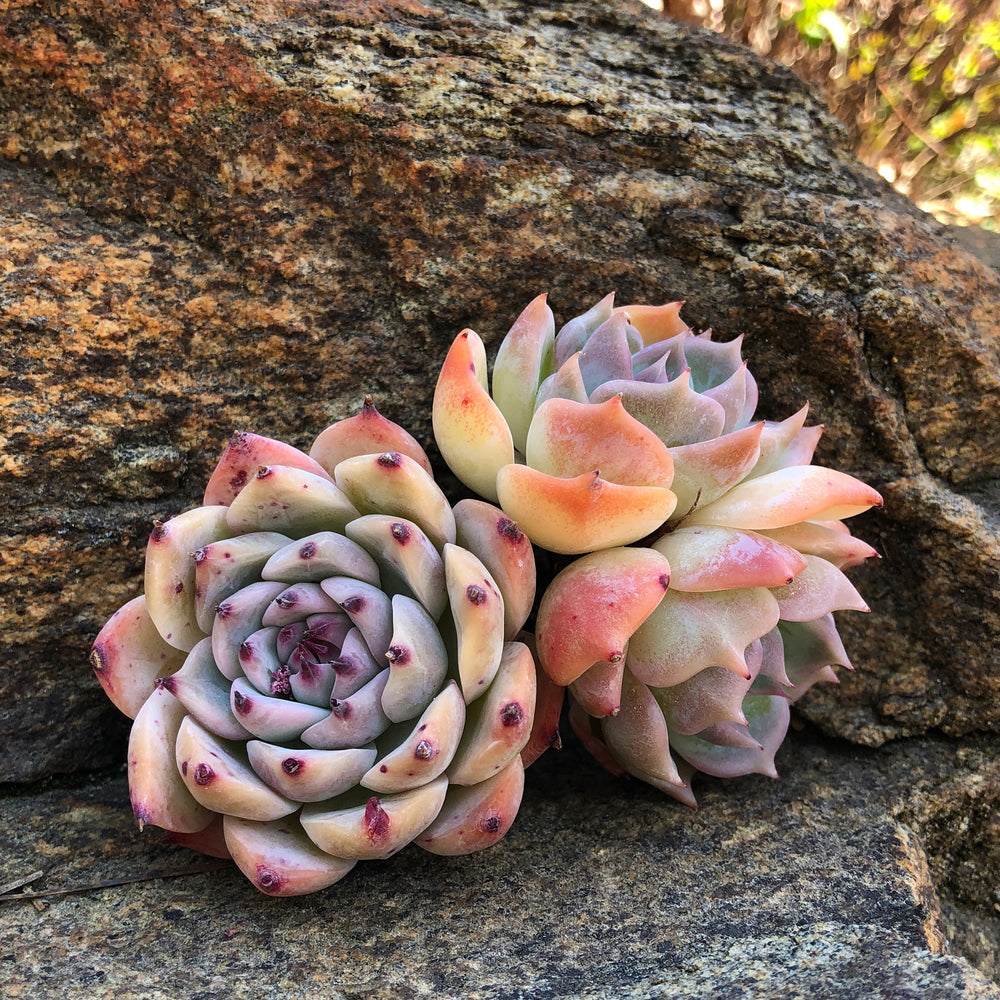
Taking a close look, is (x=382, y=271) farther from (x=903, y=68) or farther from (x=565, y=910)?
(x=903, y=68)

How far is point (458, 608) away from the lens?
845mm

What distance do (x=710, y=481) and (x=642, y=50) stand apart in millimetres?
816

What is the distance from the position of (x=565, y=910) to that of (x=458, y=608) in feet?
1.13

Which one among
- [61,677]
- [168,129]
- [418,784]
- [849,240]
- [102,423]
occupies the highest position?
[849,240]

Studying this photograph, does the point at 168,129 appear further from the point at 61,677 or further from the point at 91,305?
the point at 61,677

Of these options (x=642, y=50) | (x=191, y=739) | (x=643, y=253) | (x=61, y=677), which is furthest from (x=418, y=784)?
(x=642, y=50)

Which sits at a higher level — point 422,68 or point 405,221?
point 422,68

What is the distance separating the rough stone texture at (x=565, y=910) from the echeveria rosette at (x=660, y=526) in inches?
3.8

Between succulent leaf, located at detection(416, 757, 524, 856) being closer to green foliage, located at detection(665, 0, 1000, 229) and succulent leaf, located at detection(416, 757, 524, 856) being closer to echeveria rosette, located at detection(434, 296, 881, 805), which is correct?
echeveria rosette, located at detection(434, 296, 881, 805)

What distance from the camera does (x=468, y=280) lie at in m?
1.23

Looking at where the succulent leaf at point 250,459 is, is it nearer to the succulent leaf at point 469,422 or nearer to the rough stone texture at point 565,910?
the succulent leaf at point 469,422

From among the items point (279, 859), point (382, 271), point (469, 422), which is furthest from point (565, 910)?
point (382, 271)

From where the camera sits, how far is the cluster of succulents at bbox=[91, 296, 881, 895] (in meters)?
0.84

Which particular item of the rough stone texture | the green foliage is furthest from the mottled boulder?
the green foliage
